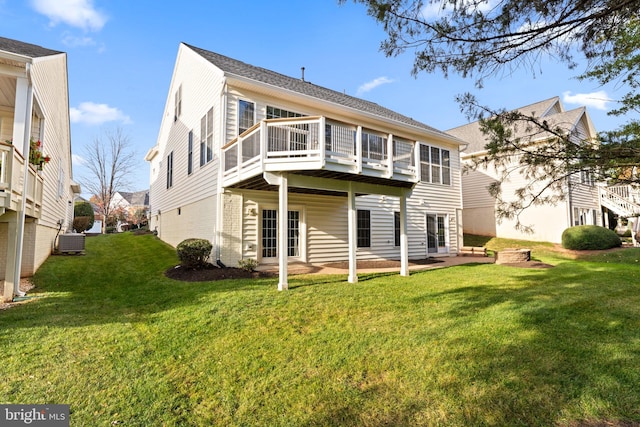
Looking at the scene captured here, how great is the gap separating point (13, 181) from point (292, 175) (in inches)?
207

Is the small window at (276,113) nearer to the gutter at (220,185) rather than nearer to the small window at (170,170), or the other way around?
the gutter at (220,185)

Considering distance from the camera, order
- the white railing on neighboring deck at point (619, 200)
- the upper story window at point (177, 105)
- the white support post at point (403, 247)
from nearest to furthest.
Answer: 1. the white support post at point (403, 247)
2. the upper story window at point (177, 105)
3. the white railing on neighboring deck at point (619, 200)

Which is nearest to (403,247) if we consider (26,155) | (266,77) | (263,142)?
(263,142)

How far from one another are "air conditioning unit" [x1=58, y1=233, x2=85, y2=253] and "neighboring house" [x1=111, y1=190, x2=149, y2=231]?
870 inches

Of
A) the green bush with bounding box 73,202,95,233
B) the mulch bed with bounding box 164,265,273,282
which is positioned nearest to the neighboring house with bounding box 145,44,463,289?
the mulch bed with bounding box 164,265,273,282

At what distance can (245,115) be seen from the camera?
9812 millimetres

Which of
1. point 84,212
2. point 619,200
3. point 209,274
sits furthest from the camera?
point 84,212

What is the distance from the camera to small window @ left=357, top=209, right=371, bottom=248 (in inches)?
480

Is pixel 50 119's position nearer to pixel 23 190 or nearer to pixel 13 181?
pixel 23 190

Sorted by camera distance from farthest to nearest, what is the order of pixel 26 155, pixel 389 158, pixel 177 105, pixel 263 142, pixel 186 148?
pixel 177 105
pixel 186 148
pixel 389 158
pixel 263 142
pixel 26 155

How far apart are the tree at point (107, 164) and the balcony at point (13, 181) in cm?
2228

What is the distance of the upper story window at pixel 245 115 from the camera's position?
31.9ft

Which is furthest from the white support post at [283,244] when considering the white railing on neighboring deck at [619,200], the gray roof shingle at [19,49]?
the white railing on neighboring deck at [619,200]

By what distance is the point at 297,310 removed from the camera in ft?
17.9
